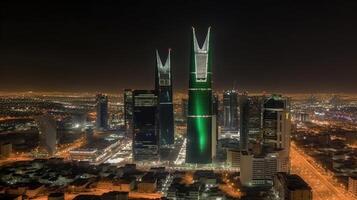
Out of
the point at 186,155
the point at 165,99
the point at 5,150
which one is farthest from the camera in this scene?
the point at 165,99

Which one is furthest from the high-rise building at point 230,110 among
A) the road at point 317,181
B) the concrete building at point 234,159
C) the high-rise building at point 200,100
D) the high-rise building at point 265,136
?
the high-rise building at point 200,100

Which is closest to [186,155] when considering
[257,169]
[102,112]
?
[257,169]

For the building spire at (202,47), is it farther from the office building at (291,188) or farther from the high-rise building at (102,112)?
the high-rise building at (102,112)

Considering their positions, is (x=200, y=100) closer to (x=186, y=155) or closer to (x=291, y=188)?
(x=186, y=155)

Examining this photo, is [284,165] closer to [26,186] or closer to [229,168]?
[229,168]

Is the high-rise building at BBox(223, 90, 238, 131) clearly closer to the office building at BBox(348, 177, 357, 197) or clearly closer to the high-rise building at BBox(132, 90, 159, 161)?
the high-rise building at BBox(132, 90, 159, 161)

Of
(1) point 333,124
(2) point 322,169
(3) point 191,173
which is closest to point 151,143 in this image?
(3) point 191,173
